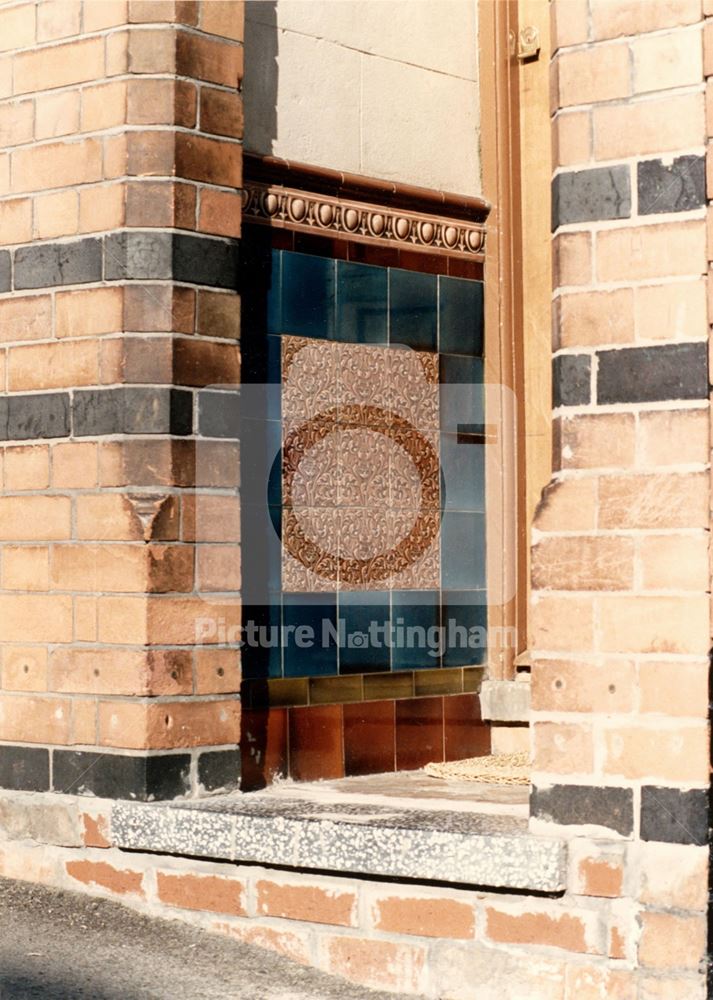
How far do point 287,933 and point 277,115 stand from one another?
2.87m

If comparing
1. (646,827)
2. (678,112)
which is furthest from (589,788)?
(678,112)

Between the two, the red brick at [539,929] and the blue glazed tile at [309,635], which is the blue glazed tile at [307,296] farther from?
the red brick at [539,929]

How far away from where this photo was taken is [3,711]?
550 centimetres

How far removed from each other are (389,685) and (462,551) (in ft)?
2.09

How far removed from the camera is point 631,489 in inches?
171

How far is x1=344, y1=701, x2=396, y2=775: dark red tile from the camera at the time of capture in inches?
241

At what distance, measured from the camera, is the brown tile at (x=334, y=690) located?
603cm

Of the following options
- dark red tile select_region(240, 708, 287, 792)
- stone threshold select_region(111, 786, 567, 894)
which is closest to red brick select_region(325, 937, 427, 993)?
stone threshold select_region(111, 786, 567, 894)

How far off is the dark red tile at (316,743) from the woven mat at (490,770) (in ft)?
1.16

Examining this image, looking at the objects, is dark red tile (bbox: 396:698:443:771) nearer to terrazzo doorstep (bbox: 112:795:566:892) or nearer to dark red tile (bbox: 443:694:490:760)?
dark red tile (bbox: 443:694:490:760)

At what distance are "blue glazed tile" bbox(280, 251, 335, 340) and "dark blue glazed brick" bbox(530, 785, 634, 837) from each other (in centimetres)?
223

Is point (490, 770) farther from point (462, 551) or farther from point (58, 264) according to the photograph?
point (58, 264)

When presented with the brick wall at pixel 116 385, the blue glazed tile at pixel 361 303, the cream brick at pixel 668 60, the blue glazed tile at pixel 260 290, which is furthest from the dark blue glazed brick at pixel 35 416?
the cream brick at pixel 668 60

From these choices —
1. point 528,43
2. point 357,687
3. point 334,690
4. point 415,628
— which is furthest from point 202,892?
point 528,43
